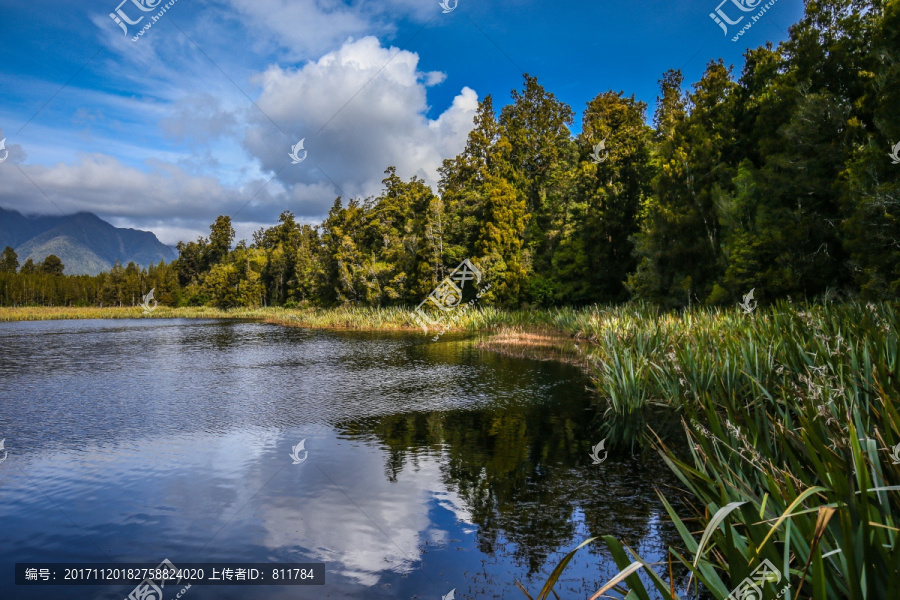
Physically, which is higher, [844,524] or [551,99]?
[551,99]

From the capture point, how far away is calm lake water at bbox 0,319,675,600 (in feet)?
15.8

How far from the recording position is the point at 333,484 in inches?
267

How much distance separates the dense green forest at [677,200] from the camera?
15.0 metres

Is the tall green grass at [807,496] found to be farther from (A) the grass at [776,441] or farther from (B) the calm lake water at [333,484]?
(B) the calm lake water at [333,484]

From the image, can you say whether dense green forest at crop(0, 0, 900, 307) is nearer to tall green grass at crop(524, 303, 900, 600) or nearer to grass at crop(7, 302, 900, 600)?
grass at crop(7, 302, 900, 600)

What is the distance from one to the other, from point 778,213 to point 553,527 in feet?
54.7

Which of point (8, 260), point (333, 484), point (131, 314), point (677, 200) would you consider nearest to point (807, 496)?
point (333, 484)

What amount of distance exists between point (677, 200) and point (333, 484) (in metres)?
22.1

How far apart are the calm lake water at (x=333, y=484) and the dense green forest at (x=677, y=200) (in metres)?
9.00

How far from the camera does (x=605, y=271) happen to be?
30750 millimetres

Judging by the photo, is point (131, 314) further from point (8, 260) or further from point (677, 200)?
point (677, 200)

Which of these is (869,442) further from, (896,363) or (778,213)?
(778,213)

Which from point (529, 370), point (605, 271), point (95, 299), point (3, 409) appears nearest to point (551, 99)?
point (605, 271)

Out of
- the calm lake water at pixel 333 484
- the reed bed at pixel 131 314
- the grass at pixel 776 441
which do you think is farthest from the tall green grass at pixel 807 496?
the reed bed at pixel 131 314
